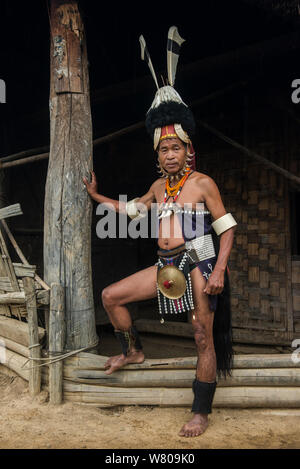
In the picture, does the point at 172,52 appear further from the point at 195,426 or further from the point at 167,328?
the point at 167,328

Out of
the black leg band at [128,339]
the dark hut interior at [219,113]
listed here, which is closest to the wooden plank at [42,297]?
the black leg band at [128,339]

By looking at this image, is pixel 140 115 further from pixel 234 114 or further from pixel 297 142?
pixel 297 142

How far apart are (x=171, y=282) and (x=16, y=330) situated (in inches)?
65.3

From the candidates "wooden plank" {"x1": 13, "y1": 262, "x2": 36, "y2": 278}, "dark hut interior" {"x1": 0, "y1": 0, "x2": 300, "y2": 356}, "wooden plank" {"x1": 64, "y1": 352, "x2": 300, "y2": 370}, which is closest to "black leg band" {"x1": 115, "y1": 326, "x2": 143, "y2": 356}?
"wooden plank" {"x1": 64, "y1": 352, "x2": 300, "y2": 370}

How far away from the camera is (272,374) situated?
2975 mm

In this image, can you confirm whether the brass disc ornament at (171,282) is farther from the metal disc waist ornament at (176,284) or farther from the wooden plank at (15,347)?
the wooden plank at (15,347)

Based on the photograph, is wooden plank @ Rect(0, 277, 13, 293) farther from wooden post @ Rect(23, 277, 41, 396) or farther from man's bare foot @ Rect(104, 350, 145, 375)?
man's bare foot @ Rect(104, 350, 145, 375)

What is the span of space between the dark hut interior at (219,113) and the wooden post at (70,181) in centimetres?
88

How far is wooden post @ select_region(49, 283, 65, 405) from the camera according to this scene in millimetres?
3137

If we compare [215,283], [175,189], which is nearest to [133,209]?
[175,189]

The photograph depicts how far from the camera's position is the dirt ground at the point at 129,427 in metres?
2.56
